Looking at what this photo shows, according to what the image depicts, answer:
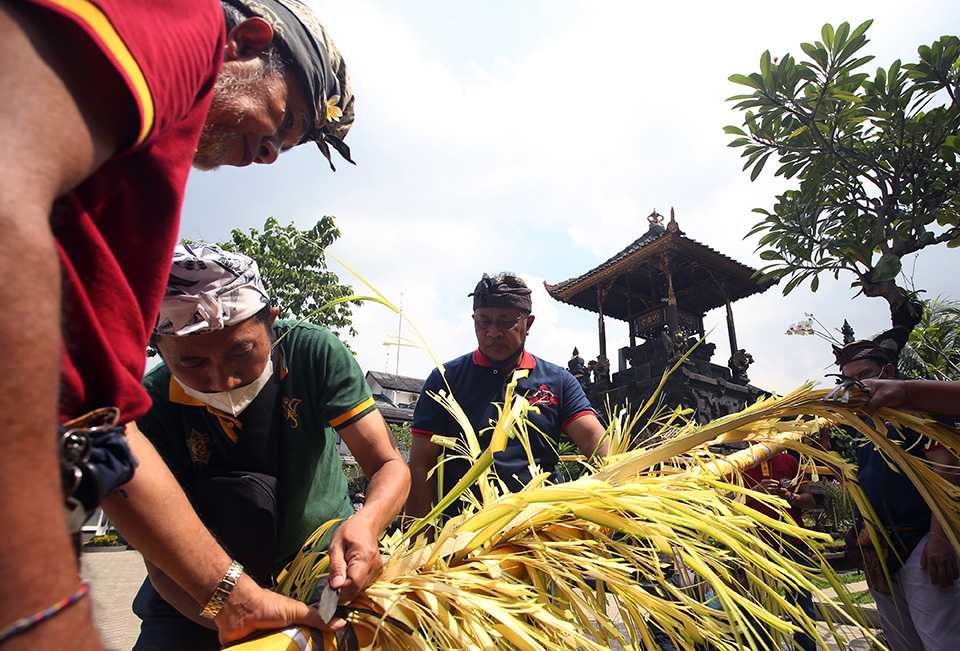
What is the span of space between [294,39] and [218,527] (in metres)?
1.20

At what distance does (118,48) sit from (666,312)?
1543 centimetres

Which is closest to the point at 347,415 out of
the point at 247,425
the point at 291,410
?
the point at 291,410

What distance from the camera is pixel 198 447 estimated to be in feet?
5.31

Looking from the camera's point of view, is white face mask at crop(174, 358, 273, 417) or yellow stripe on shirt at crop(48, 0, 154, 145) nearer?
yellow stripe on shirt at crop(48, 0, 154, 145)

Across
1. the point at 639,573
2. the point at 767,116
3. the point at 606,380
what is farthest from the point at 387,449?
the point at 606,380

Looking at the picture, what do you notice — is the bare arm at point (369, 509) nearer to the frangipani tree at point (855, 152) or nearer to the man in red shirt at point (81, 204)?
the man in red shirt at point (81, 204)

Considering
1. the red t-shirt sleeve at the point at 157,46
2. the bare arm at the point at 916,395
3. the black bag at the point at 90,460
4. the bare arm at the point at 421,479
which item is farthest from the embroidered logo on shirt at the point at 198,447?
the bare arm at the point at 916,395

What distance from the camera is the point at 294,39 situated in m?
1.05

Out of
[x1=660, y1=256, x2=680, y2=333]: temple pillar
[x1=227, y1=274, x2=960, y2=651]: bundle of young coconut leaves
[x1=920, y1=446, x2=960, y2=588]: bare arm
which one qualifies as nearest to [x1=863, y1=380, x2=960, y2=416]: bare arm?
[x1=227, y1=274, x2=960, y2=651]: bundle of young coconut leaves

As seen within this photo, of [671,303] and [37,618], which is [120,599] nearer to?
[37,618]

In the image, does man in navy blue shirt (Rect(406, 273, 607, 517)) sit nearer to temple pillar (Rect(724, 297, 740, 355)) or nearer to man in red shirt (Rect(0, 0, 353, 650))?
man in red shirt (Rect(0, 0, 353, 650))

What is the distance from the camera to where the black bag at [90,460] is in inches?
22.6

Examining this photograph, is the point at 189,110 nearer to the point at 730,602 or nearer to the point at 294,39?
the point at 294,39

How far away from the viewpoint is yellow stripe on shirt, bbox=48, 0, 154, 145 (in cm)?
47
